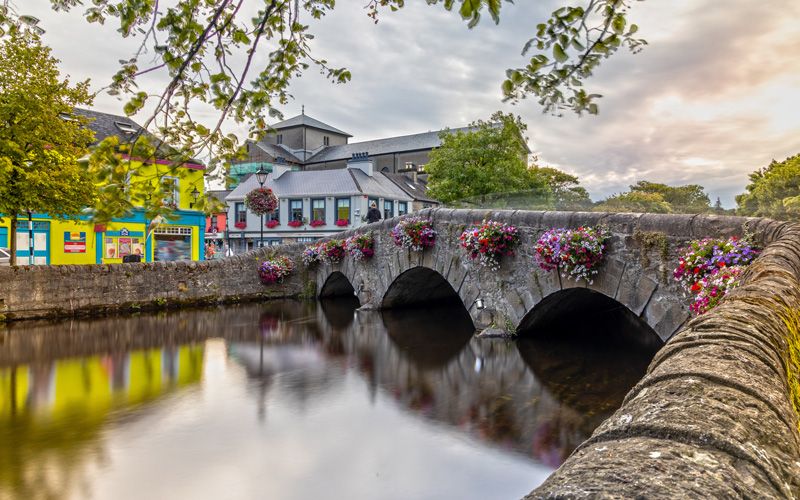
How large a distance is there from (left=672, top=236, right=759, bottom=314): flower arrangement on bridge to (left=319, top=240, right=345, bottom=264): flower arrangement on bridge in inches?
402

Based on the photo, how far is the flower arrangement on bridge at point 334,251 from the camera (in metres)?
15.3

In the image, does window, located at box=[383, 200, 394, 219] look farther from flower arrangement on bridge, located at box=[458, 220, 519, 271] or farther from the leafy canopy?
the leafy canopy

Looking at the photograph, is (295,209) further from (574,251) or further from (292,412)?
(292,412)

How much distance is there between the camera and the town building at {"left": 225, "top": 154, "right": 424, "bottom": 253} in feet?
105

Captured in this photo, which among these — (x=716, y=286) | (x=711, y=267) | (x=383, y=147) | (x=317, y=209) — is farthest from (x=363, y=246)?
(x=383, y=147)

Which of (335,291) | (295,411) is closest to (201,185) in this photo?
(295,411)

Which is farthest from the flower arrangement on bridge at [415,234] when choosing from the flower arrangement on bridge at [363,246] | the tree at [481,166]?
the tree at [481,166]

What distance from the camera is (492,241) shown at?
9.03 meters

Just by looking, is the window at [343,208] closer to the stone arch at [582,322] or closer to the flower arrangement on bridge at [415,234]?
the flower arrangement on bridge at [415,234]

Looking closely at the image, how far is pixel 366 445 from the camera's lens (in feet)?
18.0

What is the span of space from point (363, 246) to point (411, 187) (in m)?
25.2

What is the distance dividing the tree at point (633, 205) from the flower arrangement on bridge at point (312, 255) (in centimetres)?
987

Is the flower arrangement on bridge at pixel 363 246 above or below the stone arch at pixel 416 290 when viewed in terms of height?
above

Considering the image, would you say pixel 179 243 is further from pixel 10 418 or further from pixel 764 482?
pixel 764 482
